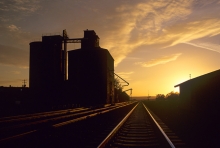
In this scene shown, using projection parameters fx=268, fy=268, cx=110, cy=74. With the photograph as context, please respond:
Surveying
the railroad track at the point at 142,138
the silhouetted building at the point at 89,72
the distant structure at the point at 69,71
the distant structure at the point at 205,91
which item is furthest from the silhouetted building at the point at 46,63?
the railroad track at the point at 142,138

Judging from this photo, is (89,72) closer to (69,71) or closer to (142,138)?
(69,71)

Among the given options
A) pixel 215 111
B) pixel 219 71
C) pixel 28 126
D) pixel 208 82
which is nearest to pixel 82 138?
pixel 28 126

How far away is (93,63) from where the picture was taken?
2040 inches

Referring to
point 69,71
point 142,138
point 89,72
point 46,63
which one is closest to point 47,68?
point 46,63

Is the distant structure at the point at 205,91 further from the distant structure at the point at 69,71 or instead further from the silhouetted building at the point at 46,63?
the silhouetted building at the point at 46,63

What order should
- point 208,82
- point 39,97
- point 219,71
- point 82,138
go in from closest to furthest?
point 82,138 < point 219,71 < point 208,82 < point 39,97

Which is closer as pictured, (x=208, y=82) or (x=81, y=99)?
(x=208, y=82)

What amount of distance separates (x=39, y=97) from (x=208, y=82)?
33.8m

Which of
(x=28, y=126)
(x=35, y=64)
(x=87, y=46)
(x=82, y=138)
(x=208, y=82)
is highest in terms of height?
(x=87, y=46)

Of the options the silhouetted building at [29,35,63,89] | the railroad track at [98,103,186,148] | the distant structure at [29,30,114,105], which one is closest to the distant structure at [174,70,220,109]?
the railroad track at [98,103,186,148]

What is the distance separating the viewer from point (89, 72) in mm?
51219

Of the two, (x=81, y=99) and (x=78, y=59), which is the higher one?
(x=78, y=59)

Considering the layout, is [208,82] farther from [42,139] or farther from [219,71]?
[42,139]

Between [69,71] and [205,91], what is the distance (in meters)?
33.6
